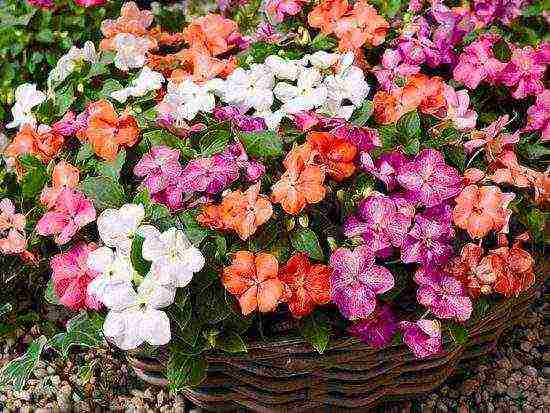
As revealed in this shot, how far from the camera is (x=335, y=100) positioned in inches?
76.6

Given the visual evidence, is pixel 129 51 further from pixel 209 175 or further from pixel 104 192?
pixel 209 175

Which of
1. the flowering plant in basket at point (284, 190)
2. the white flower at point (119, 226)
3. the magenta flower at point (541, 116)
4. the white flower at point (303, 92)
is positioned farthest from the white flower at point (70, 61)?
the magenta flower at point (541, 116)

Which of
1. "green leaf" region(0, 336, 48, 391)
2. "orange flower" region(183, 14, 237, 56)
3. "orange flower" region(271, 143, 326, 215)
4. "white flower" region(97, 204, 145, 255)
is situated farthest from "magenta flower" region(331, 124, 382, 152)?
"green leaf" region(0, 336, 48, 391)

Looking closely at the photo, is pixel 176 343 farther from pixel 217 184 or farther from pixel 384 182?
pixel 384 182

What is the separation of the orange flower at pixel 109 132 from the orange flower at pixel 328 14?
2.00ft

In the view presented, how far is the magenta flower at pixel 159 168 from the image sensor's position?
171 centimetres

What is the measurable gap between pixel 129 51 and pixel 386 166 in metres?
0.76

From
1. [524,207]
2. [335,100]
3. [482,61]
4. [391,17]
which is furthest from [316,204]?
[391,17]

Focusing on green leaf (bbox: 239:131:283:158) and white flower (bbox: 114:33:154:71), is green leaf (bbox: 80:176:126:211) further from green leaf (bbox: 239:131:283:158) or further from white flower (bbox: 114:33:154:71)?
white flower (bbox: 114:33:154:71)

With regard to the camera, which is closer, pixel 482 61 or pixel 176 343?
pixel 176 343

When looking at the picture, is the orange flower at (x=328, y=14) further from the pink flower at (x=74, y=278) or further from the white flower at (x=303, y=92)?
the pink flower at (x=74, y=278)

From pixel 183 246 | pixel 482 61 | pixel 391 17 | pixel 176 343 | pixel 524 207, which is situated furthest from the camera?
pixel 391 17

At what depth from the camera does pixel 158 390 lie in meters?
2.19

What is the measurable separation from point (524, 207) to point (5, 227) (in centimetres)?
114
